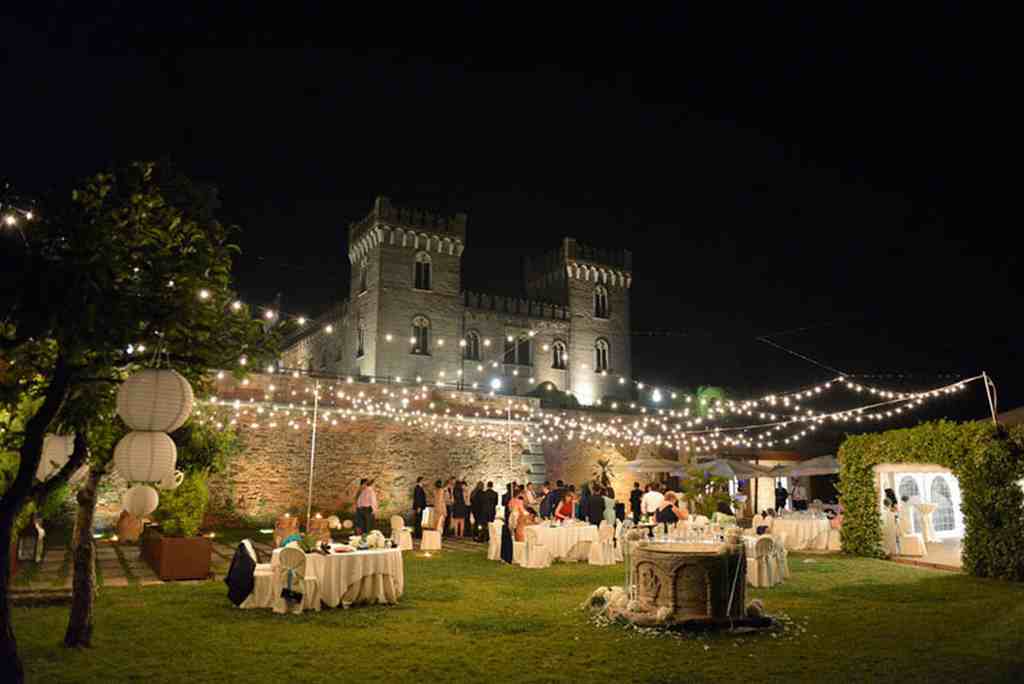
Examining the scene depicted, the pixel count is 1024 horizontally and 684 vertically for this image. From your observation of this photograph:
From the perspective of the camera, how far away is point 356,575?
7.01 m

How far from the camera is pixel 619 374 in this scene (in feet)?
103

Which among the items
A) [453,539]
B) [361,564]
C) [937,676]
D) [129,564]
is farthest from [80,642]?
[453,539]

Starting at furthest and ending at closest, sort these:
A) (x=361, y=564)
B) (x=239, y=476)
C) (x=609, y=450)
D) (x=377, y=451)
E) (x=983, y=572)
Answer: (x=609, y=450) < (x=377, y=451) < (x=239, y=476) < (x=983, y=572) < (x=361, y=564)

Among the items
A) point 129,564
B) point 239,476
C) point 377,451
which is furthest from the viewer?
point 377,451

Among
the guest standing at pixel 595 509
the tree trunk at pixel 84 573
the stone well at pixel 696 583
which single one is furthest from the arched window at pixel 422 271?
the stone well at pixel 696 583

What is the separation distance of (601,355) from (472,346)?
6.17 m

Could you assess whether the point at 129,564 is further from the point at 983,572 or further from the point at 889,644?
A: the point at 983,572

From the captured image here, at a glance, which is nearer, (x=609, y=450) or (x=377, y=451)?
(x=377, y=451)

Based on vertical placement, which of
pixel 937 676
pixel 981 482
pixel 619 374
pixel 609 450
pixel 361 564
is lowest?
pixel 937 676

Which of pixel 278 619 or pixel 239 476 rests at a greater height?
pixel 239 476

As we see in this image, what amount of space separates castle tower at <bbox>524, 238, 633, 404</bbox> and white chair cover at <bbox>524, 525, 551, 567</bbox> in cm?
1991

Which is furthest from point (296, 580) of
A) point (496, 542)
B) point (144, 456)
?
point (496, 542)

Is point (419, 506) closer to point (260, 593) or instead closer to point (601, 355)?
point (260, 593)

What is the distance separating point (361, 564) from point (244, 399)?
12084 millimetres
